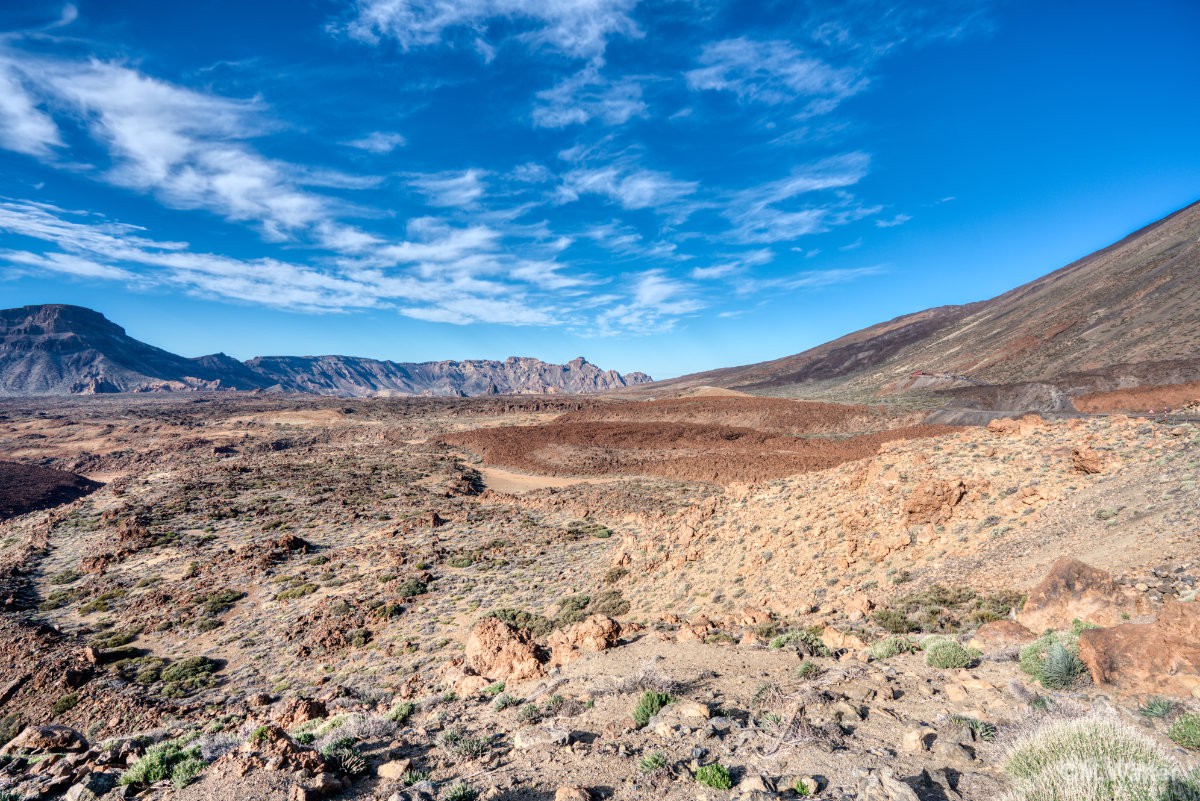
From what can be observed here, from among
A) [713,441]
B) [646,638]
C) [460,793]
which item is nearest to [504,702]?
[460,793]

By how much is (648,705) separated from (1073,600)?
6855 mm

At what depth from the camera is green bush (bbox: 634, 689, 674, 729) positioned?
22.6ft

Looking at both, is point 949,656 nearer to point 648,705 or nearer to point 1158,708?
point 1158,708

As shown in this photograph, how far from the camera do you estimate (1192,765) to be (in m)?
4.09

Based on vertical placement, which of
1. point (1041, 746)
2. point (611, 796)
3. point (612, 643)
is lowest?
point (612, 643)

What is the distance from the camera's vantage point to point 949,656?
24.5ft

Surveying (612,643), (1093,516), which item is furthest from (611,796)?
(1093,516)

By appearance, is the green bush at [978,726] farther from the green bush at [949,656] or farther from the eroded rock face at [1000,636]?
the eroded rock face at [1000,636]

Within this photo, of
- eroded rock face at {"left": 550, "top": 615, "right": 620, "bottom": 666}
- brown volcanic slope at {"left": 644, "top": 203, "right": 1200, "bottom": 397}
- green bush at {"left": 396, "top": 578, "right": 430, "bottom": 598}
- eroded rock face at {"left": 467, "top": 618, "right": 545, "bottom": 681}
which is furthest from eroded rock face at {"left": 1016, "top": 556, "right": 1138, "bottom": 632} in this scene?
brown volcanic slope at {"left": 644, "top": 203, "right": 1200, "bottom": 397}

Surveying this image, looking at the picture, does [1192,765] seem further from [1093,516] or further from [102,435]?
[102,435]

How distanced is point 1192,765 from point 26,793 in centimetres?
1202

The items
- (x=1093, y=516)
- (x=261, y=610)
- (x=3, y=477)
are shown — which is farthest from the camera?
(x=3, y=477)

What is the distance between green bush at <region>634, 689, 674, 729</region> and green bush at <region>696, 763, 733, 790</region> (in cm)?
159

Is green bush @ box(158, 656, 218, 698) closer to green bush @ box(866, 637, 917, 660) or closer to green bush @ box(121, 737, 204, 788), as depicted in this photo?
green bush @ box(121, 737, 204, 788)
